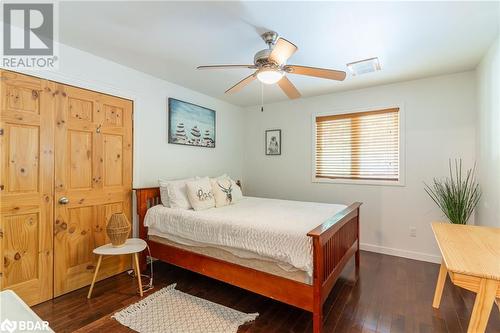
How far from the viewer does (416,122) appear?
135 inches

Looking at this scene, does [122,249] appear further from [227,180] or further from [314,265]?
[314,265]

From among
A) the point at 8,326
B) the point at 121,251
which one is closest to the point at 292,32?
the point at 8,326

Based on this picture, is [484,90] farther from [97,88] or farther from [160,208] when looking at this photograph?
[97,88]

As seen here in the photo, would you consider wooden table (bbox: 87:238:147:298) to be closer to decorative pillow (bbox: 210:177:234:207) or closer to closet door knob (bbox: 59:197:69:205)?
closet door knob (bbox: 59:197:69:205)

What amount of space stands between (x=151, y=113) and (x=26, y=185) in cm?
157

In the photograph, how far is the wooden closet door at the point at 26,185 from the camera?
2.12m

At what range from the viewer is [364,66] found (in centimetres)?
293

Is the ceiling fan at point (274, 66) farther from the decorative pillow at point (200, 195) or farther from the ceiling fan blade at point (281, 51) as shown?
the decorative pillow at point (200, 195)

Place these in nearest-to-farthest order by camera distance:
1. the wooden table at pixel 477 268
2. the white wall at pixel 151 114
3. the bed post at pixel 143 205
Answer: the wooden table at pixel 477 268 → the white wall at pixel 151 114 → the bed post at pixel 143 205

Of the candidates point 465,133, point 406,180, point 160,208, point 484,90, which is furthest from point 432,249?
point 160,208

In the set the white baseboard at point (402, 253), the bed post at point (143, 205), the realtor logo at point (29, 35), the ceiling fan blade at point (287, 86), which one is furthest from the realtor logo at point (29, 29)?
the white baseboard at point (402, 253)

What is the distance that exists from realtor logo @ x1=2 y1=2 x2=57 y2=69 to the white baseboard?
453 centimetres

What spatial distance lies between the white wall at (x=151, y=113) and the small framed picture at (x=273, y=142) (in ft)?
2.40

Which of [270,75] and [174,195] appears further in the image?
[174,195]
